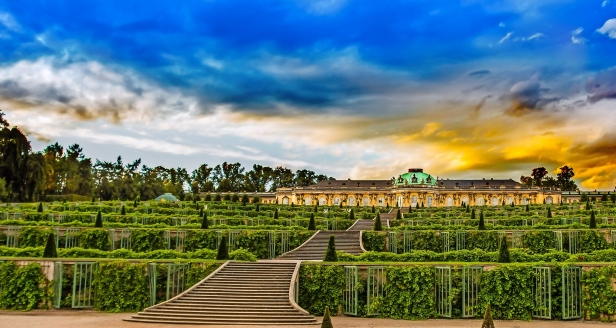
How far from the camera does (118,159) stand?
117875 mm

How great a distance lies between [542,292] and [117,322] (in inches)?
618

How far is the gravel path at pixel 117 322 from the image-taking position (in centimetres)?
1769

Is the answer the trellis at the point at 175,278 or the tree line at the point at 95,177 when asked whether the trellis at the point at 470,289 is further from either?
the tree line at the point at 95,177

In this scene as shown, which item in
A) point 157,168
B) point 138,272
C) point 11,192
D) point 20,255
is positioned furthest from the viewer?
point 157,168

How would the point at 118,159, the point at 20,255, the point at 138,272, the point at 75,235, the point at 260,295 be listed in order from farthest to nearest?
the point at 118,159 < the point at 75,235 < the point at 20,255 < the point at 138,272 < the point at 260,295

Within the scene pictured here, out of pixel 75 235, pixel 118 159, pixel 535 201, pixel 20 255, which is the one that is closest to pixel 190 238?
pixel 75 235

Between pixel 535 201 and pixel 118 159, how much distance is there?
9307 cm

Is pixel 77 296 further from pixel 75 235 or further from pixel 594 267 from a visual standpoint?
pixel 594 267

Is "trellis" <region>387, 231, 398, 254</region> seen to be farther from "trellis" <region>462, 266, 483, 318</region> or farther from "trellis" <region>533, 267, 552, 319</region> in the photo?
"trellis" <region>533, 267, 552, 319</region>

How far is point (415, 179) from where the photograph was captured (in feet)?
402

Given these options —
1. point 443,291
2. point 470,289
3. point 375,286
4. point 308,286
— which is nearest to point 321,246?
point 308,286

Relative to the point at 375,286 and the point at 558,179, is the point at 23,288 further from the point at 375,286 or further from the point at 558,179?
the point at 558,179

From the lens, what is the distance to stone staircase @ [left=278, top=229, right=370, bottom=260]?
2966 cm

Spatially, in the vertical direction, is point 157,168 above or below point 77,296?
above
